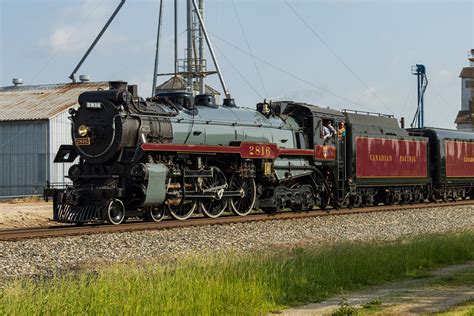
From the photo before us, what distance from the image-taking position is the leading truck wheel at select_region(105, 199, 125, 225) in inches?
787

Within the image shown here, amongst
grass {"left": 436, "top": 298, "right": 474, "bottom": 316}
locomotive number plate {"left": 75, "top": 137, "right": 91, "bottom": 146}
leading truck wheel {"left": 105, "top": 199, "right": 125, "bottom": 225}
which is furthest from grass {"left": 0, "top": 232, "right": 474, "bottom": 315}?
locomotive number plate {"left": 75, "top": 137, "right": 91, "bottom": 146}

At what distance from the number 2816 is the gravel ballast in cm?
294

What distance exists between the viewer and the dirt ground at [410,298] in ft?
33.3

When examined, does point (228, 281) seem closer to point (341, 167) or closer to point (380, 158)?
point (341, 167)

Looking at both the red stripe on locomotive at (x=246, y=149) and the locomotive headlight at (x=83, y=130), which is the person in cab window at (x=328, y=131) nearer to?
the red stripe on locomotive at (x=246, y=149)

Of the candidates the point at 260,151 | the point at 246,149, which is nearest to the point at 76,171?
the point at 246,149

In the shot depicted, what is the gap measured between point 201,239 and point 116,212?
4096mm

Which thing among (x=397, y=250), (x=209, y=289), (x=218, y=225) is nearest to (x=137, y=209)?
(x=218, y=225)

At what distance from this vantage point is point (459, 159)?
38.6m

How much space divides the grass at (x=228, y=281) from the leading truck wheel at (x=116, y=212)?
266 inches

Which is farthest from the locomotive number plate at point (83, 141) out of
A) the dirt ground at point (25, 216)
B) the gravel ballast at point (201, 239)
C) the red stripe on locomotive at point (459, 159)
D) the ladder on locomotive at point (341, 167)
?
the red stripe on locomotive at point (459, 159)

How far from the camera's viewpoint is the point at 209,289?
10188 millimetres

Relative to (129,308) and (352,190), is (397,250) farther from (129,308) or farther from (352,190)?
(352,190)

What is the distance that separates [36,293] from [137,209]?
480 inches
